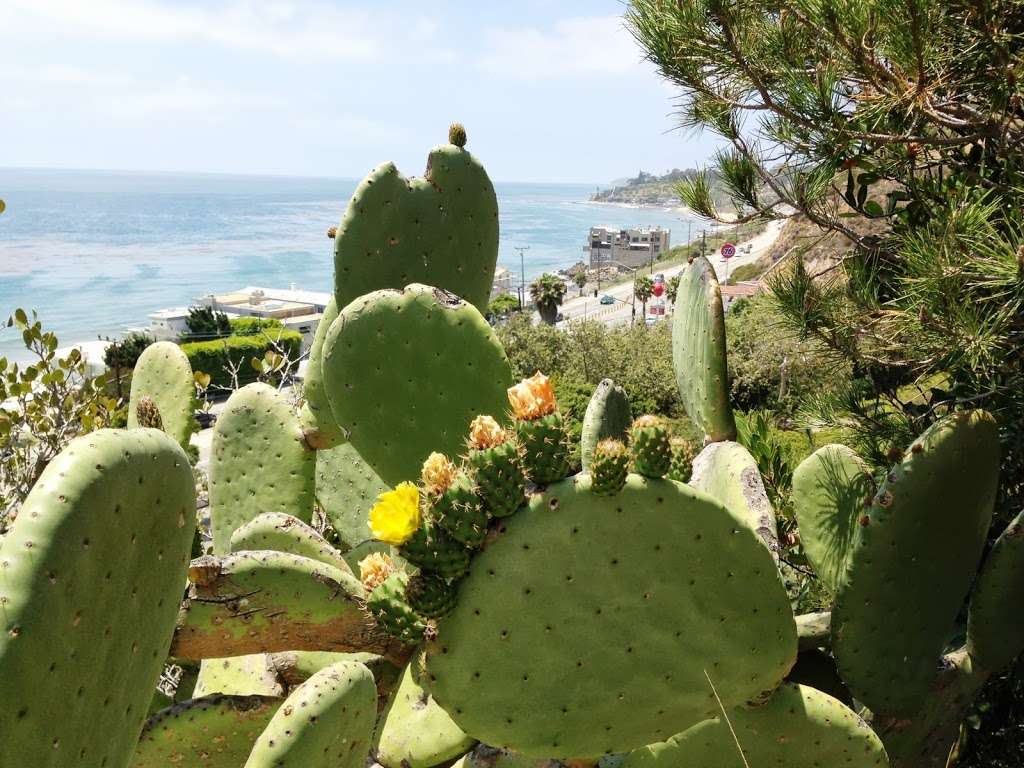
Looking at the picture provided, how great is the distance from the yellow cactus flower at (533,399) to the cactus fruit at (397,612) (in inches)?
14.2

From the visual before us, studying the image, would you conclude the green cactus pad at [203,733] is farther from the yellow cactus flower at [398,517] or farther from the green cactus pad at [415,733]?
the yellow cactus flower at [398,517]

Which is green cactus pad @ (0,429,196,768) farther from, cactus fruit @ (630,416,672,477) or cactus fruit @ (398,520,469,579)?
cactus fruit @ (630,416,672,477)

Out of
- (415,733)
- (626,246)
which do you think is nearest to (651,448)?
(415,733)

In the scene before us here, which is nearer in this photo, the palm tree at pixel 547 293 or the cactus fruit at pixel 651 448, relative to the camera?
the cactus fruit at pixel 651 448

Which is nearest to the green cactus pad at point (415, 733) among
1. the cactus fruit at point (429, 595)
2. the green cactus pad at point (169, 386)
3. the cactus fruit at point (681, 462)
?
the cactus fruit at point (429, 595)

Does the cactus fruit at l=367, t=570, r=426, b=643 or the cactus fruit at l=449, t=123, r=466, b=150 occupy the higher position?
the cactus fruit at l=449, t=123, r=466, b=150

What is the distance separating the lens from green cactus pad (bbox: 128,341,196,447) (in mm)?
2885

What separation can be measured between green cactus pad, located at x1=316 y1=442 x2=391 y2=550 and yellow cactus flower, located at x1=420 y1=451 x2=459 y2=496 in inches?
60.6

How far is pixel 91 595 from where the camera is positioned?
1000 mm

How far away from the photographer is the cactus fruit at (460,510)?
4.25 ft

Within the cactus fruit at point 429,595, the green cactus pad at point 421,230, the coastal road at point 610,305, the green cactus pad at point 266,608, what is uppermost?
the green cactus pad at point 421,230

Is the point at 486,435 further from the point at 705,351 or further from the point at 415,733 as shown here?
the point at 705,351

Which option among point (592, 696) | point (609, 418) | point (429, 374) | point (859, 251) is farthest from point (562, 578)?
point (859, 251)

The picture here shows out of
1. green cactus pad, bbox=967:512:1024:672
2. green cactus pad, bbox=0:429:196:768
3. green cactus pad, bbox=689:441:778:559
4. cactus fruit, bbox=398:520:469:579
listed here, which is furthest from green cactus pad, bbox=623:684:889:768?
green cactus pad, bbox=0:429:196:768
